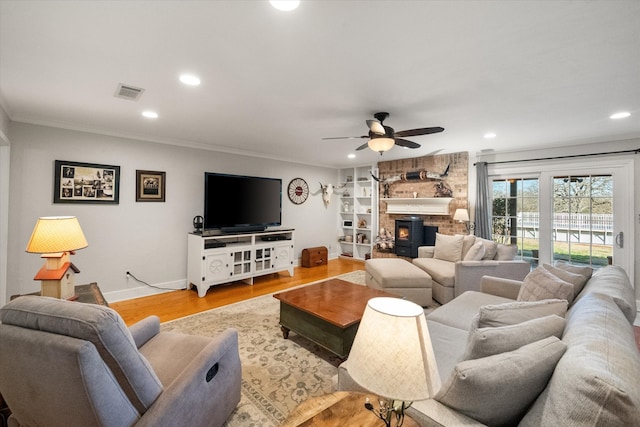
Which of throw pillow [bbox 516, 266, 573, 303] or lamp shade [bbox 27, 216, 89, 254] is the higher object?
lamp shade [bbox 27, 216, 89, 254]

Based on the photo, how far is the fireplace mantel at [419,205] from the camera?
5.15 m

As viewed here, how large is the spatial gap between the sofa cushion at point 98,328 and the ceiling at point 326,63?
1.42 m

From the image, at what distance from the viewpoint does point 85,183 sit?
3.44m

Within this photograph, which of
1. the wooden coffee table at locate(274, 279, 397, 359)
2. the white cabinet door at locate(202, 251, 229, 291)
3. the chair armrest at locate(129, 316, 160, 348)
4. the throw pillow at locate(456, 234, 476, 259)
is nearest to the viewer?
the chair armrest at locate(129, 316, 160, 348)

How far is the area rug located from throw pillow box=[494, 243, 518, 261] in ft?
8.89

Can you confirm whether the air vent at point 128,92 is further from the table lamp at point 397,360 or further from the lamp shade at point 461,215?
the lamp shade at point 461,215

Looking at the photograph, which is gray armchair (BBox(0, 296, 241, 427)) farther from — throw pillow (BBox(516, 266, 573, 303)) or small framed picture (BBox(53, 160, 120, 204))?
small framed picture (BBox(53, 160, 120, 204))

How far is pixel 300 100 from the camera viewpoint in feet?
8.46

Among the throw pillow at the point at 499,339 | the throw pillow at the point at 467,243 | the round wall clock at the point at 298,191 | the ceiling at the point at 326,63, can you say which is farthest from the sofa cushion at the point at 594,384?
the round wall clock at the point at 298,191

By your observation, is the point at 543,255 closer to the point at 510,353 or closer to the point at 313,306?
the point at 313,306

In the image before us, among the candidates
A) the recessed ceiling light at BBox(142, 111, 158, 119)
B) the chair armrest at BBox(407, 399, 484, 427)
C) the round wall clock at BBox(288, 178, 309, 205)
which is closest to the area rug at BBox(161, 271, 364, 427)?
the chair armrest at BBox(407, 399, 484, 427)

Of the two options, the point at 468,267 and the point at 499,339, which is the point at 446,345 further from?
the point at 468,267

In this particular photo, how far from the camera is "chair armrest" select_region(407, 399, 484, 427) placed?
3.19ft

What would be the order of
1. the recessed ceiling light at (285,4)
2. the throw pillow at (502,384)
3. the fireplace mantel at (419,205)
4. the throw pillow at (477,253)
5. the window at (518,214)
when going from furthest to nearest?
the fireplace mantel at (419,205) → the window at (518,214) → the throw pillow at (477,253) → the recessed ceiling light at (285,4) → the throw pillow at (502,384)
